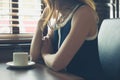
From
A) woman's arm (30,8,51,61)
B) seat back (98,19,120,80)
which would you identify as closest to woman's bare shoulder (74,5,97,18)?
seat back (98,19,120,80)

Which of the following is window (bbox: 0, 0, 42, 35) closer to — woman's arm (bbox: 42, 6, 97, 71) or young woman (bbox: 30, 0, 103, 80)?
young woman (bbox: 30, 0, 103, 80)

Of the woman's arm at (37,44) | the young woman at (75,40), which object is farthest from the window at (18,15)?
the young woman at (75,40)

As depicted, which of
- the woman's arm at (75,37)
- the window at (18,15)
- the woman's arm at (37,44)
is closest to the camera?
the woman's arm at (75,37)

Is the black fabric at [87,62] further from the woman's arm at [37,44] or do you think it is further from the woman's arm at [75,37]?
the woman's arm at [37,44]

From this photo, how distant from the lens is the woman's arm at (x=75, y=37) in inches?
50.8

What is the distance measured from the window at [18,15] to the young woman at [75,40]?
627 mm

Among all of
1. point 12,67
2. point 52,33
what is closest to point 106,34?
point 52,33

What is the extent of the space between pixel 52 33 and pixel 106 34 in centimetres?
35

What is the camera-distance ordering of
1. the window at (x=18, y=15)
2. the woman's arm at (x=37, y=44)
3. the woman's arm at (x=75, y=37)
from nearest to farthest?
1. the woman's arm at (x=75, y=37)
2. the woman's arm at (x=37, y=44)
3. the window at (x=18, y=15)

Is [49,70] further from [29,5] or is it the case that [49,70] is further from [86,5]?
[29,5]

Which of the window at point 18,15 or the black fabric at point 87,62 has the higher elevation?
the window at point 18,15

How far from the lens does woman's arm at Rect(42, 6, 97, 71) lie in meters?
1.29

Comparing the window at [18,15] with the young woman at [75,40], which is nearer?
the young woman at [75,40]

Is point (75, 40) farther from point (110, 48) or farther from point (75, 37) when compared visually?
point (110, 48)
